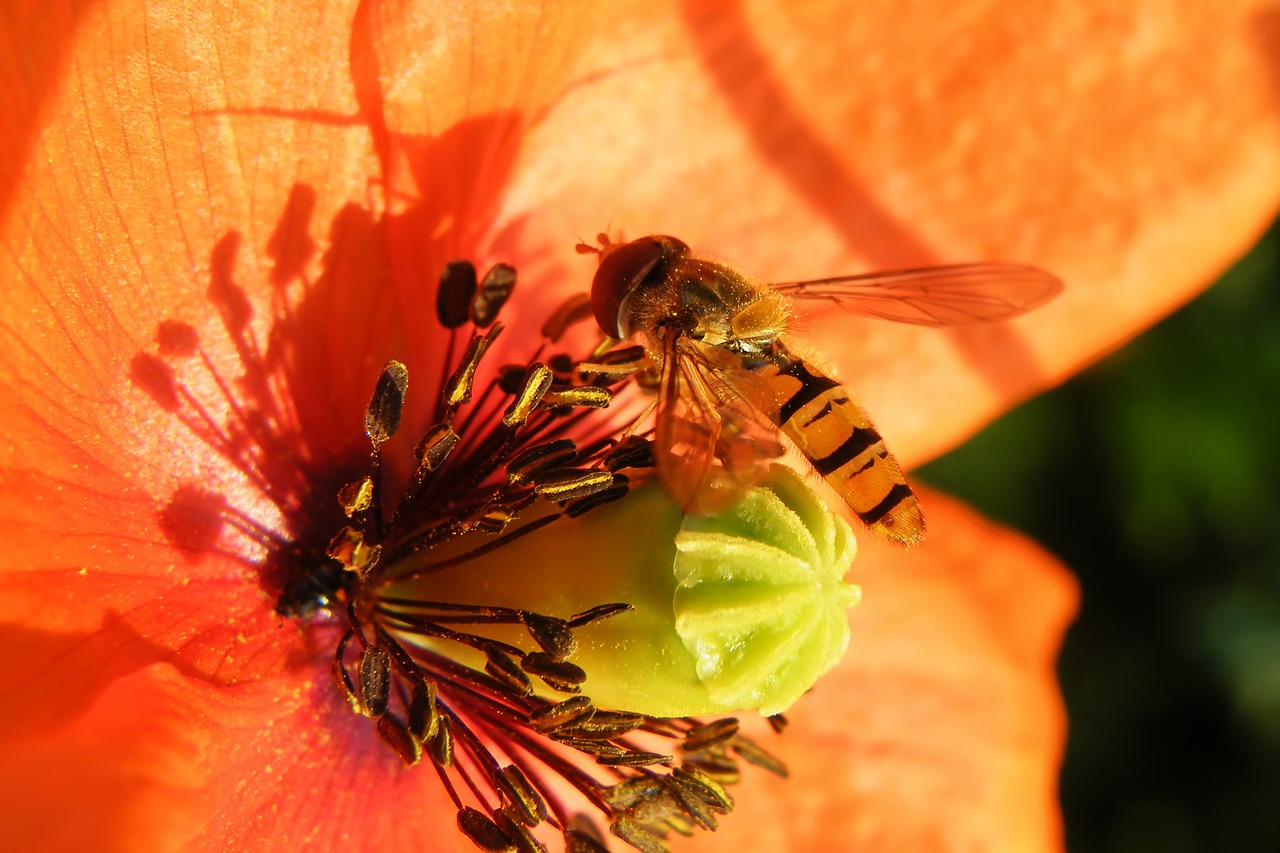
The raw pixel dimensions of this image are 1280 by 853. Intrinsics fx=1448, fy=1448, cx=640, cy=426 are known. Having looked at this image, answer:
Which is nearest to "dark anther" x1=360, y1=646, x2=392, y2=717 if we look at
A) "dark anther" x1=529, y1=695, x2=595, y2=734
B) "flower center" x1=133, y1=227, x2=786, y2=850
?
"flower center" x1=133, y1=227, x2=786, y2=850

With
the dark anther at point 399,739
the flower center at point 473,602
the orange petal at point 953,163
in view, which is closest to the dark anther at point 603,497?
the flower center at point 473,602

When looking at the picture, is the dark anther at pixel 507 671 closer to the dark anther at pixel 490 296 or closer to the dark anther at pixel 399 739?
the dark anther at pixel 399 739

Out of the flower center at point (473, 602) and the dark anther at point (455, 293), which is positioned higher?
the dark anther at point (455, 293)

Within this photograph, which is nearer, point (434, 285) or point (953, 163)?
point (434, 285)

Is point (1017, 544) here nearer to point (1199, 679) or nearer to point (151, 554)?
point (1199, 679)

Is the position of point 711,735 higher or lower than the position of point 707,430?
lower

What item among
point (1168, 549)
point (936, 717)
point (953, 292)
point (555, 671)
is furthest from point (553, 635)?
point (1168, 549)

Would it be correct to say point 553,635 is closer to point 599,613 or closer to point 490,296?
point 599,613
